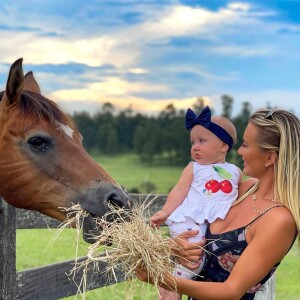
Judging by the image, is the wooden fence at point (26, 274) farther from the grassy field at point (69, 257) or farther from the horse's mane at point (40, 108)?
the horse's mane at point (40, 108)

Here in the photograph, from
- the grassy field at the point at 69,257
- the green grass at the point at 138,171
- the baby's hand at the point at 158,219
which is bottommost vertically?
the green grass at the point at 138,171

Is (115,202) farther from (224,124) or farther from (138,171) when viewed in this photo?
(138,171)

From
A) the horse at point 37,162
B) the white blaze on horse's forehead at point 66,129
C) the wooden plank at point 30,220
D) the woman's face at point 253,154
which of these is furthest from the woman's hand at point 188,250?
the wooden plank at point 30,220

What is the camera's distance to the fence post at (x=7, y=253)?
11.6ft

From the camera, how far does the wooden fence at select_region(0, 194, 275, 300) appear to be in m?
3.56

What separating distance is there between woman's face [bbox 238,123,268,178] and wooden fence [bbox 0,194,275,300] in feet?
4.57

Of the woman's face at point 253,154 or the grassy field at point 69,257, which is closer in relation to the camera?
the woman's face at point 253,154

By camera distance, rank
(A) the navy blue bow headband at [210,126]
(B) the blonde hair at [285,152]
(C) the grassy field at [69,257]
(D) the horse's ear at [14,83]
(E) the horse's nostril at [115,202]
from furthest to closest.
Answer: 1. (C) the grassy field at [69,257]
2. (D) the horse's ear at [14,83]
3. (E) the horse's nostril at [115,202]
4. (A) the navy blue bow headband at [210,126]
5. (B) the blonde hair at [285,152]

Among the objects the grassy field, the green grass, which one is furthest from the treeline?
the grassy field

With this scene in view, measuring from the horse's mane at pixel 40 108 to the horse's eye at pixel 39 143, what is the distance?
0.13 meters

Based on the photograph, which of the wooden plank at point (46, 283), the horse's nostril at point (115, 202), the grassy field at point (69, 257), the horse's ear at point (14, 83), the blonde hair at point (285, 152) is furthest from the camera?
the grassy field at point (69, 257)

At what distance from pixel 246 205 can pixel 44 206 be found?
4.20ft

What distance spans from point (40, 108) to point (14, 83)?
21 cm

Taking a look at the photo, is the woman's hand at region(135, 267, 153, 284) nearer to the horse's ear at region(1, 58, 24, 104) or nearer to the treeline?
the horse's ear at region(1, 58, 24, 104)
